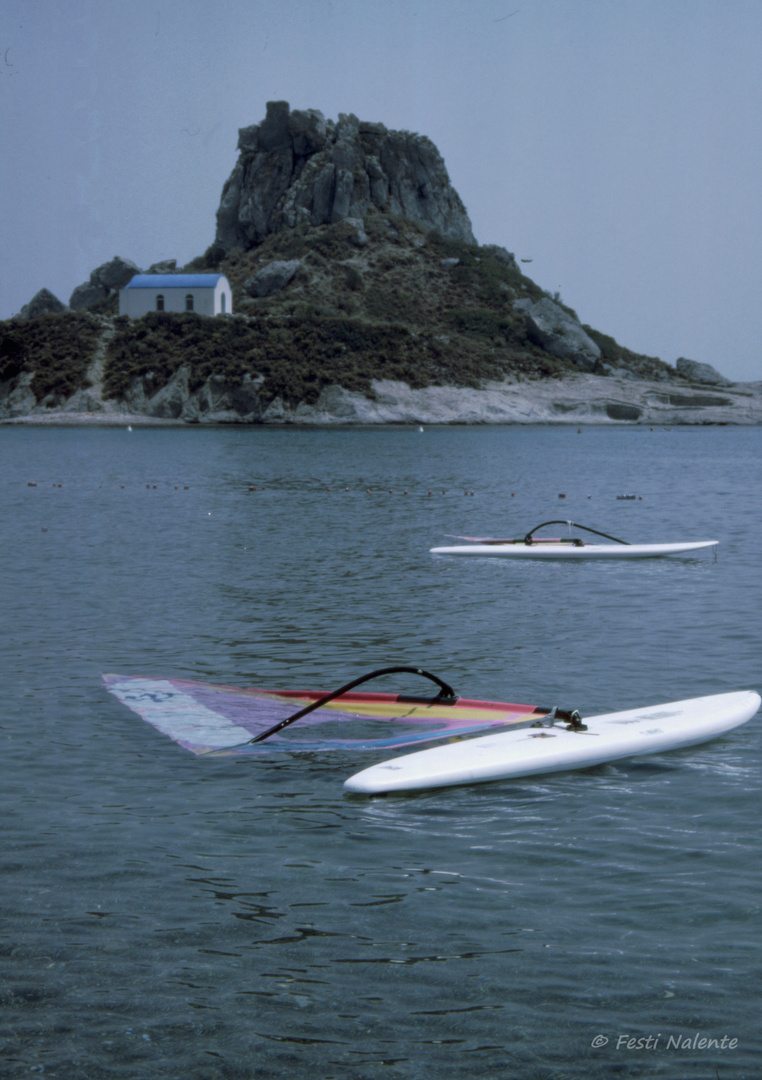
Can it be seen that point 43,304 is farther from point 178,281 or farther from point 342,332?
point 342,332

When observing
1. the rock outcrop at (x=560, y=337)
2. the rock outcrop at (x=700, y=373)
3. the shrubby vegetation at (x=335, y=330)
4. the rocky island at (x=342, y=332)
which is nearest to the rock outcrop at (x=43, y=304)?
the rocky island at (x=342, y=332)

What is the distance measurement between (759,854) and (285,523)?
2844 centimetres

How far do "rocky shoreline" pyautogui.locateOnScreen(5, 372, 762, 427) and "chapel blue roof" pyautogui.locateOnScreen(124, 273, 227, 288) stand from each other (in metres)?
24.1

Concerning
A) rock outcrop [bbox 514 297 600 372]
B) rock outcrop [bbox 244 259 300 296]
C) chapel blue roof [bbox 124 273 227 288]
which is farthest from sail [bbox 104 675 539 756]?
rock outcrop [bbox 244 259 300 296]

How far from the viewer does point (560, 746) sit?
1093cm

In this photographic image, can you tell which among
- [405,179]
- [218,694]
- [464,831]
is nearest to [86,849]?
[464,831]

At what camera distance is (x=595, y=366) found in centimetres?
15750

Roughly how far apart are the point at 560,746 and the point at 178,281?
14940cm

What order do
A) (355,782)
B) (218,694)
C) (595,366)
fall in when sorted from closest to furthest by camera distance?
(355,782) < (218,694) < (595,366)

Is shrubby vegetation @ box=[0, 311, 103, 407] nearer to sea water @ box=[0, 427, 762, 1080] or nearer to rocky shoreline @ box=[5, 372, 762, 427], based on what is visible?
rocky shoreline @ box=[5, 372, 762, 427]

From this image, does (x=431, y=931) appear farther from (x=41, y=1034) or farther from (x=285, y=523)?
(x=285, y=523)

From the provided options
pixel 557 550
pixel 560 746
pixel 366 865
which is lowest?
pixel 366 865

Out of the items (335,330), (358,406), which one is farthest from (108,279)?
(358,406)

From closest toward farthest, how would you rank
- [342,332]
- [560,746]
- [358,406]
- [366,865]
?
1. [366,865]
2. [560,746]
3. [358,406]
4. [342,332]
